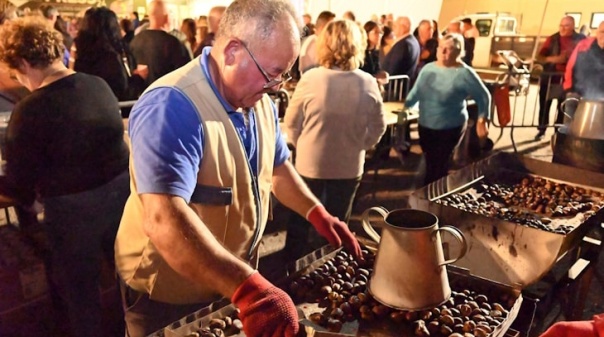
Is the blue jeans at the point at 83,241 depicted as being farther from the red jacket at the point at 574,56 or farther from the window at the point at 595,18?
the window at the point at 595,18

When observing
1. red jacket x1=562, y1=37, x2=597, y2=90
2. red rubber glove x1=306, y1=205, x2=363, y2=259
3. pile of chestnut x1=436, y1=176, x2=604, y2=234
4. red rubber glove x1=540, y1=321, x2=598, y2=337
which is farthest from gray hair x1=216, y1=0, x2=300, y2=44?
red jacket x1=562, y1=37, x2=597, y2=90

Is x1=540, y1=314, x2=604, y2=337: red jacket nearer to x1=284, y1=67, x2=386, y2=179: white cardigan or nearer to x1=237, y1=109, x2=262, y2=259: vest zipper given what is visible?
x1=237, y1=109, x2=262, y2=259: vest zipper

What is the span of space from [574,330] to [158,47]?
15.7 ft

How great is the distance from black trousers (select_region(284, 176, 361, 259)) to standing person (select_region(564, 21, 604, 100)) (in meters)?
4.37

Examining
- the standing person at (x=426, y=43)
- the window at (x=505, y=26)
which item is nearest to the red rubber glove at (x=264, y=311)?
the standing person at (x=426, y=43)

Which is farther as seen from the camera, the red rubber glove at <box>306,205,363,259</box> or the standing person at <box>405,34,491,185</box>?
the standing person at <box>405,34,491,185</box>

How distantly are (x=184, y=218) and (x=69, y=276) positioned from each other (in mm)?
1741

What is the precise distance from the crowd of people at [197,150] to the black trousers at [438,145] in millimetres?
22

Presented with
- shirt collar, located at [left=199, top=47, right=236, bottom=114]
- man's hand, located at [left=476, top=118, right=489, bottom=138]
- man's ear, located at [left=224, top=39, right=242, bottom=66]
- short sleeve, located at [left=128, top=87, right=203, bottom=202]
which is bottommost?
man's hand, located at [left=476, top=118, right=489, bottom=138]

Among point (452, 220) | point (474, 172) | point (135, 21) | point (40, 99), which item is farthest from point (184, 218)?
point (135, 21)

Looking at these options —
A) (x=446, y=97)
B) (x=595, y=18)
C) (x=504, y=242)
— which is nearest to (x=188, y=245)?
(x=504, y=242)

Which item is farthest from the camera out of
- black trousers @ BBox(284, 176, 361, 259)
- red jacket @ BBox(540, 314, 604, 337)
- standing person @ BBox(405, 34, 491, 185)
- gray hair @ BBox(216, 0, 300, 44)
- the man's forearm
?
standing person @ BBox(405, 34, 491, 185)

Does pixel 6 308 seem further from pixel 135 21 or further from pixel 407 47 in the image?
pixel 135 21

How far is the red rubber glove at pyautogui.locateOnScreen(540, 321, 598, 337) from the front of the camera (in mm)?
1268
